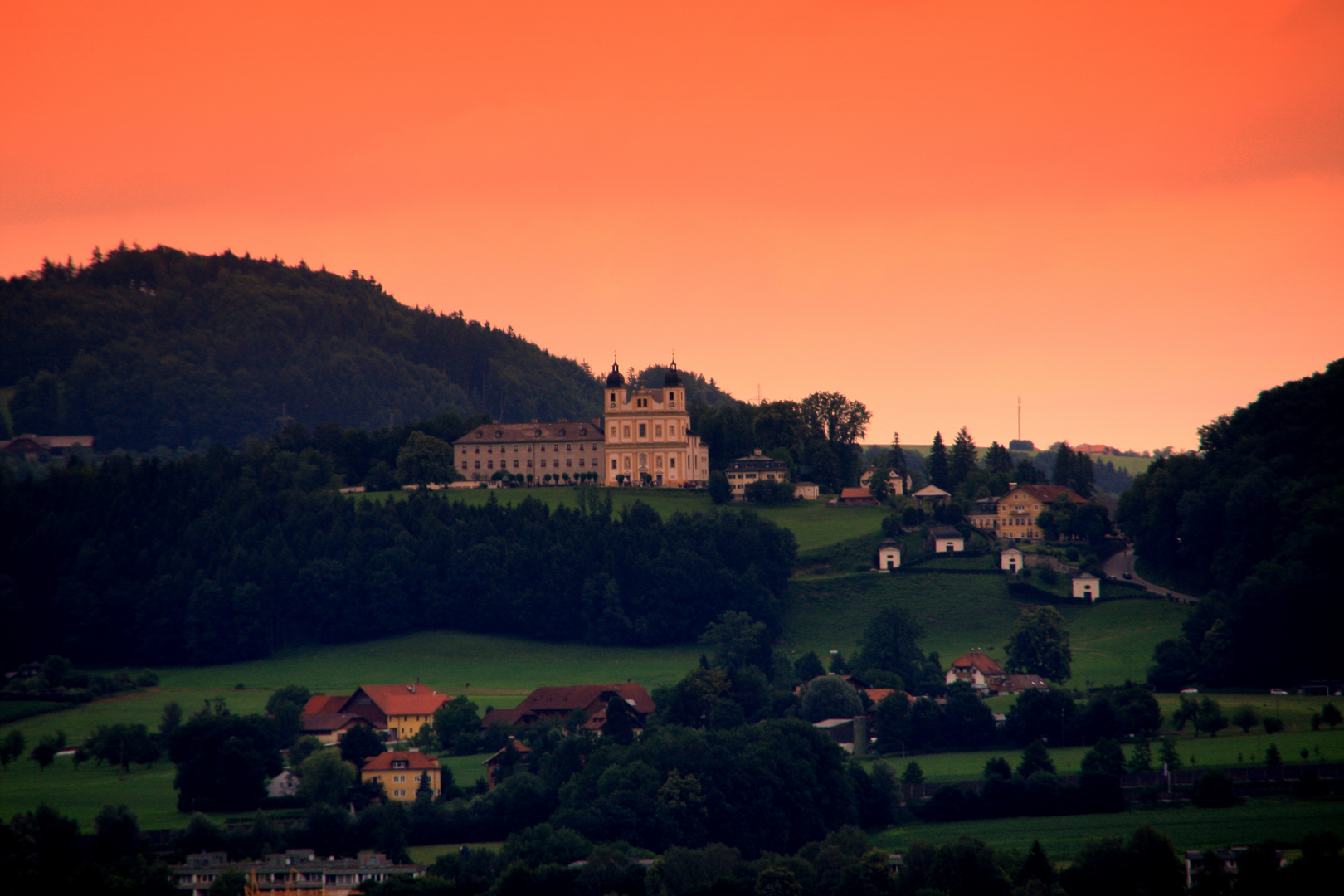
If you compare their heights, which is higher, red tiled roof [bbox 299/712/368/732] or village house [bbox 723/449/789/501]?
village house [bbox 723/449/789/501]

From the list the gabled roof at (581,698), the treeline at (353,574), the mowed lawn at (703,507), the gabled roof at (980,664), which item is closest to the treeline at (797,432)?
the mowed lawn at (703,507)

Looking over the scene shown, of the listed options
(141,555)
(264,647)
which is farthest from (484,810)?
(141,555)

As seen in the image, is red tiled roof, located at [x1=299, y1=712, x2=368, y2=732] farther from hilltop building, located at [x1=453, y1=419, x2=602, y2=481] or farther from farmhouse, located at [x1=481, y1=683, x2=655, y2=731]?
hilltop building, located at [x1=453, y1=419, x2=602, y2=481]

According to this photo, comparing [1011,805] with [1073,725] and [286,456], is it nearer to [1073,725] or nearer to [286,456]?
[1073,725]

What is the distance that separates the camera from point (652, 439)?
136 metres

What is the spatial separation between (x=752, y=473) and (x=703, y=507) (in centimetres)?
662

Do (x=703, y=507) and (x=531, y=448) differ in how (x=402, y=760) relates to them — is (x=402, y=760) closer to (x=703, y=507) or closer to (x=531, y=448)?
(x=703, y=507)

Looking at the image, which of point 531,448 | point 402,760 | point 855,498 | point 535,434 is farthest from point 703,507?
point 402,760

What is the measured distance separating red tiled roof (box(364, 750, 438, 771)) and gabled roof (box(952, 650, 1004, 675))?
98.5 feet

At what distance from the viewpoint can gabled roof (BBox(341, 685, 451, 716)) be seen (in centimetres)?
7988

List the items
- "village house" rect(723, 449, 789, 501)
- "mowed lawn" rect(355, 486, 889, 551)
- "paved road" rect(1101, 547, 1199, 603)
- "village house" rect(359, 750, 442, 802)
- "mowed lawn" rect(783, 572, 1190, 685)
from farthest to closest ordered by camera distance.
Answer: "village house" rect(723, 449, 789, 501) < "mowed lawn" rect(355, 486, 889, 551) < "paved road" rect(1101, 547, 1199, 603) < "mowed lawn" rect(783, 572, 1190, 685) < "village house" rect(359, 750, 442, 802)

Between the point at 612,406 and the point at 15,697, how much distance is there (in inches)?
2304

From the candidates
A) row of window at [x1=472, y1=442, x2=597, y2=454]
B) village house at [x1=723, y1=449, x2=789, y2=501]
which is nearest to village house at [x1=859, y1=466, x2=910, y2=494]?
village house at [x1=723, y1=449, x2=789, y2=501]

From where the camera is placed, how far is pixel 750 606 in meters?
101
